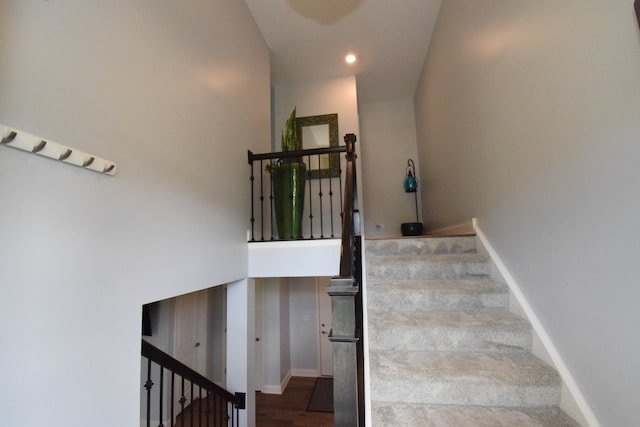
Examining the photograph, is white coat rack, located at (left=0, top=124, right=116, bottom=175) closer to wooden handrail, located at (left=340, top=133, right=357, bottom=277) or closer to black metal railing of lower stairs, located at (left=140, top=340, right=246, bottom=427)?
black metal railing of lower stairs, located at (left=140, top=340, right=246, bottom=427)

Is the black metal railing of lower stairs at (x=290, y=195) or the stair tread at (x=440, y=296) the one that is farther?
the black metal railing of lower stairs at (x=290, y=195)

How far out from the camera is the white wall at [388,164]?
5043mm

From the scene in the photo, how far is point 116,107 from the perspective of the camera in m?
1.30

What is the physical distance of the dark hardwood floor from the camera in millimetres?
4031

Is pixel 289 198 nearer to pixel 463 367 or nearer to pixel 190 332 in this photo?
pixel 463 367

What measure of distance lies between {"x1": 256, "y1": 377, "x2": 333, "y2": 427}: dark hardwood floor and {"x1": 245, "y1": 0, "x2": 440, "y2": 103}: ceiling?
4.98 meters

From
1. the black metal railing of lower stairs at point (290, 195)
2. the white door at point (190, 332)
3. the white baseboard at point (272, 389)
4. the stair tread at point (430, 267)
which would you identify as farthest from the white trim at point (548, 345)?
the white baseboard at point (272, 389)

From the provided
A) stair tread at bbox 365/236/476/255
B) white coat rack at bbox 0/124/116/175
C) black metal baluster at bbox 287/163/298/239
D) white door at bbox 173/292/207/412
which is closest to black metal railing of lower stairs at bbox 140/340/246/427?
white door at bbox 173/292/207/412

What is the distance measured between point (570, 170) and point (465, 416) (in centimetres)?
123

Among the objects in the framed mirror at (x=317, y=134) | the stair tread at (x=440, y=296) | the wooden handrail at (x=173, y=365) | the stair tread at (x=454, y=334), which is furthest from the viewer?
the framed mirror at (x=317, y=134)

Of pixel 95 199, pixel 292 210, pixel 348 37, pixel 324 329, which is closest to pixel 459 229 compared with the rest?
pixel 292 210

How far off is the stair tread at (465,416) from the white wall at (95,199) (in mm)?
1172

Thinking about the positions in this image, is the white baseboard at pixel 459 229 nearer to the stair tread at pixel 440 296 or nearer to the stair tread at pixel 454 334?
the stair tread at pixel 440 296

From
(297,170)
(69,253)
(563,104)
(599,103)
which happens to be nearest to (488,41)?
(563,104)
